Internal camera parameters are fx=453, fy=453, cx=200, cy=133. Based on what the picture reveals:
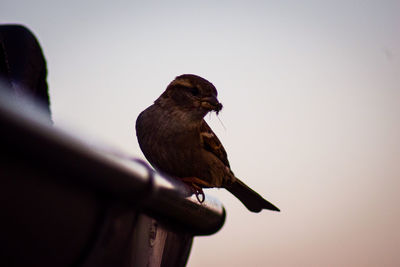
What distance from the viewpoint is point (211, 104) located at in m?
2.24

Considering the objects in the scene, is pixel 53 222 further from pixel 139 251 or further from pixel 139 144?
pixel 139 144

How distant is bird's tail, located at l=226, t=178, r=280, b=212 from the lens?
2.84 m

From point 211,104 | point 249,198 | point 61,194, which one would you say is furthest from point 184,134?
point 61,194

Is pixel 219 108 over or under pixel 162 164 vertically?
over

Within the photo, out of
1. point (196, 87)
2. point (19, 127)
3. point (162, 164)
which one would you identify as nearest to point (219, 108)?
point (196, 87)

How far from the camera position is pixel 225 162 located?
2.62 meters

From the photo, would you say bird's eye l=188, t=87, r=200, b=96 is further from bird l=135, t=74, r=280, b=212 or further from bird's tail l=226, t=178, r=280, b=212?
bird's tail l=226, t=178, r=280, b=212

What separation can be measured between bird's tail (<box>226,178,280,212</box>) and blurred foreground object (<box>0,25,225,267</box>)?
2.25 metres

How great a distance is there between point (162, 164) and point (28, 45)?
1479 millimetres

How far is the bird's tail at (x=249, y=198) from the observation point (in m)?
2.84

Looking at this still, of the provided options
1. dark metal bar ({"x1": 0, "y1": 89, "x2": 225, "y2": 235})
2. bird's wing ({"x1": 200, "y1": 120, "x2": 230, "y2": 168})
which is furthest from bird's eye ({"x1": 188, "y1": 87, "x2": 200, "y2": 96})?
dark metal bar ({"x1": 0, "y1": 89, "x2": 225, "y2": 235})

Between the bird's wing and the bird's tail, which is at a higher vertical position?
the bird's wing

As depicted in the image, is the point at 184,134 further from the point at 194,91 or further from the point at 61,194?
the point at 61,194

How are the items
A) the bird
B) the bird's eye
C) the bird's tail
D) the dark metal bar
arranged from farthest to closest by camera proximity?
the bird's tail
the bird's eye
the bird
the dark metal bar
